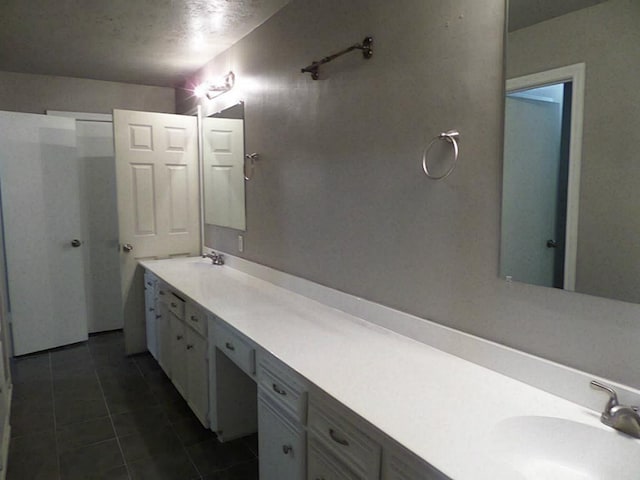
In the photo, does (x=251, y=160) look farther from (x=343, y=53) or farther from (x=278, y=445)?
(x=278, y=445)

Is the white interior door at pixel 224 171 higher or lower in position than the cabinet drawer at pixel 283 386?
higher

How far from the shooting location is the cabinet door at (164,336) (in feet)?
9.95

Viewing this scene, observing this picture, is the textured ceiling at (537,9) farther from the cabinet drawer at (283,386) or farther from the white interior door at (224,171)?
the white interior door at (224,171)

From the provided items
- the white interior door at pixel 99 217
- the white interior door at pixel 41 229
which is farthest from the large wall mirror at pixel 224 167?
the white interior door at pixel 41 229

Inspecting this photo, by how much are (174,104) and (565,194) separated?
4.15m

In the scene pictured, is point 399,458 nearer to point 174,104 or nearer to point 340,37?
point 340,37

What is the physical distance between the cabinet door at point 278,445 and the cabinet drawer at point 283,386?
0.15 feet

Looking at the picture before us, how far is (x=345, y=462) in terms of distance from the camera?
4.10 feet

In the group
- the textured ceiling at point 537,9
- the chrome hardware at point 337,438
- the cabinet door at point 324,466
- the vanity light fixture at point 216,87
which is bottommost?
the cabinet door at point 324,466

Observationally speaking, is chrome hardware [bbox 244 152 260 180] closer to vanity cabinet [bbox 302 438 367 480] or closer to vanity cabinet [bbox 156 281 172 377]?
vanity cabinet [bbox 156 281 172 377]

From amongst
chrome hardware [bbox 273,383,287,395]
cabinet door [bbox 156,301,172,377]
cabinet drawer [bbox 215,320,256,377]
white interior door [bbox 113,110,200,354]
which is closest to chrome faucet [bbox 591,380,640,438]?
chrome hardware [bbox 273,383,287,395]

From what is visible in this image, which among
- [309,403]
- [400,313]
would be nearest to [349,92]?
[400,313]

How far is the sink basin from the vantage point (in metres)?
1.03

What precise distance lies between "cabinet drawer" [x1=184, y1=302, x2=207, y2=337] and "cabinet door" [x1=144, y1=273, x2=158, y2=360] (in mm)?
816
